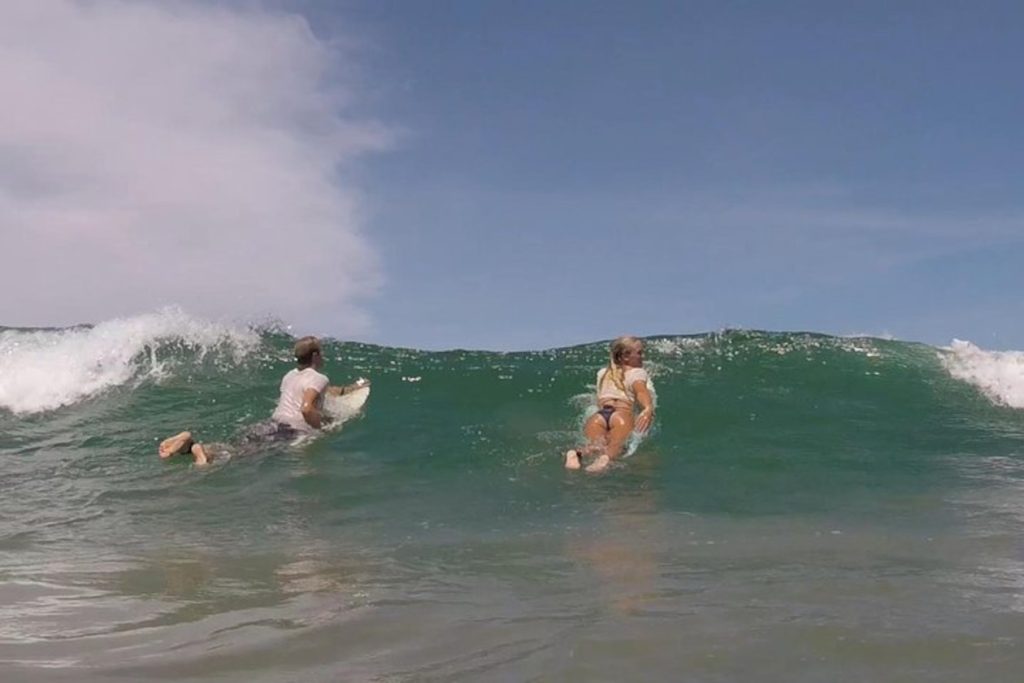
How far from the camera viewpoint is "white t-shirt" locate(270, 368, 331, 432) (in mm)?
10312

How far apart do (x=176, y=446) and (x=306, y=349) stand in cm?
182

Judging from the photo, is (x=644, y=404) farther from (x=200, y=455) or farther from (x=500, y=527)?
(x=200, y=455)

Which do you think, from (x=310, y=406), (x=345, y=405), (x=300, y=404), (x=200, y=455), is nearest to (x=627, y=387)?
(x=310, y=406)

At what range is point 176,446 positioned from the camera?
926 centimetres

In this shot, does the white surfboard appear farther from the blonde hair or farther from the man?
the blonde hair

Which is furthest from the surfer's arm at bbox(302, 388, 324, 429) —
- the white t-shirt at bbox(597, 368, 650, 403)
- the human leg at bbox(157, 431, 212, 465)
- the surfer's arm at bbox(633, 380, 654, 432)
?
the surfer's arm at bbox(633, 380, 654, 432)

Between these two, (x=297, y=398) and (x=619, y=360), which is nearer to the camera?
(x=619, y=360)

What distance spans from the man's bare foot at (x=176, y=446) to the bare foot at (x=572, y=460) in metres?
3.63

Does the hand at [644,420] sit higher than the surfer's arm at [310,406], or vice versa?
the surfer's arm at [310,406]

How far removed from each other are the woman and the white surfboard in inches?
117

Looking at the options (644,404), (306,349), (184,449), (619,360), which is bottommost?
(184,449)

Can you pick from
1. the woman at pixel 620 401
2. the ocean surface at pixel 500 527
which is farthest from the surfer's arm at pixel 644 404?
the ocean surface at pixel 500 527

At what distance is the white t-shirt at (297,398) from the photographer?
10.3 m

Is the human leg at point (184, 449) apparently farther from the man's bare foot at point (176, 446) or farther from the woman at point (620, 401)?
the woman at point (620, 401)
